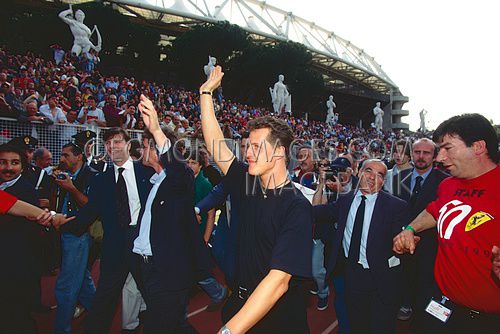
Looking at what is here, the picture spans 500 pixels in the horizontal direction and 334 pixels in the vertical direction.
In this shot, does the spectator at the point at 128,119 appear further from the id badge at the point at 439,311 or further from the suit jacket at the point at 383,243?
the id badge at the point at 439,311

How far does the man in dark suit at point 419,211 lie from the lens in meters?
3.77

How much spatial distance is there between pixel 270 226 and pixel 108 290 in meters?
2.19

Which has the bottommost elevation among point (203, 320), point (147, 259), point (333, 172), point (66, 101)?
point (203, 320)

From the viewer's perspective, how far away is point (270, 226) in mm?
1879

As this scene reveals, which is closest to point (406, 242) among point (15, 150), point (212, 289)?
point (212, 289)

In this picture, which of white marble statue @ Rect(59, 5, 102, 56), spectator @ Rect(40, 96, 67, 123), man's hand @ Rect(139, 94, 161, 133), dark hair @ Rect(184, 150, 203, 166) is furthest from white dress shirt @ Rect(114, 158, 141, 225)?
white marble statue @ Rect(59, 5, 102, 56)

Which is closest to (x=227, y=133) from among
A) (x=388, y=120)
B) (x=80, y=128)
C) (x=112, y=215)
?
(x=80, y=128)

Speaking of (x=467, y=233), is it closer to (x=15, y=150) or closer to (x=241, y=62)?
(x=15, y=150)

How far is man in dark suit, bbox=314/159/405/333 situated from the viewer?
3113 millimetres

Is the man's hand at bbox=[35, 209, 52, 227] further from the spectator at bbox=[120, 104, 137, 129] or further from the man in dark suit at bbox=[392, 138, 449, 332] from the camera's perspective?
the spectator at bbox=[120, 104, 137, 129]

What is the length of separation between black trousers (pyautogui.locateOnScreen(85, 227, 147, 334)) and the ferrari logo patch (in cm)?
263

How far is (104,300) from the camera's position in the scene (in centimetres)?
334

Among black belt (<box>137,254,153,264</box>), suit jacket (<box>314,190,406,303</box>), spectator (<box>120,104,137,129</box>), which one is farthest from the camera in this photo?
spectator (<box>120,104,137,129</box>)

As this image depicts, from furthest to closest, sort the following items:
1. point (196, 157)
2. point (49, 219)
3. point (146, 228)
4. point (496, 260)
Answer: point (196, 157) < point (146, 228) < point (49, 219) < point (496, 260)
